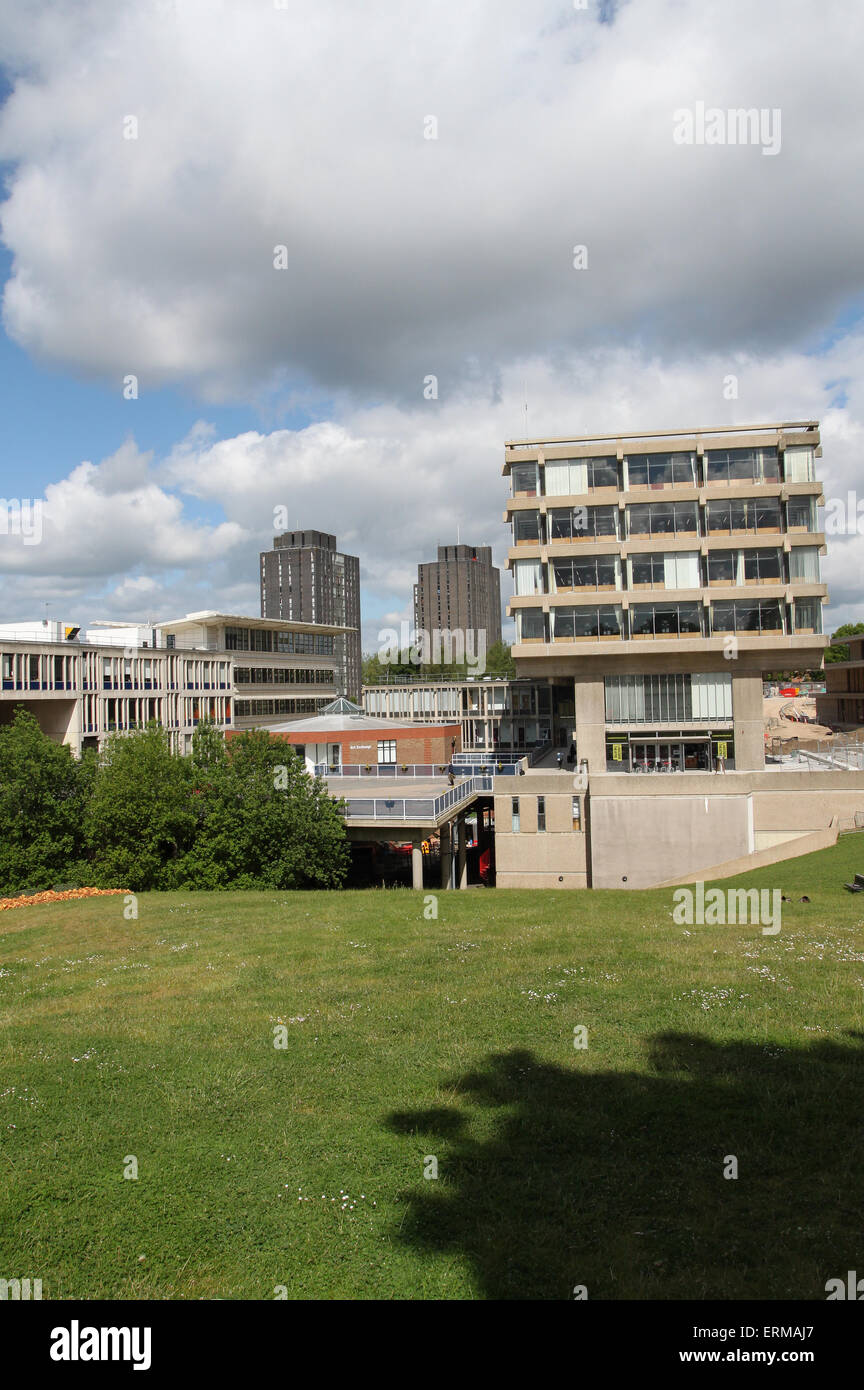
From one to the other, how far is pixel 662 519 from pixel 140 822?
1163 inches

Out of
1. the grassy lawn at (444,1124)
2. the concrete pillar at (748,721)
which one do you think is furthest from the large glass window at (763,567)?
the grassy lawn at (444,1124)

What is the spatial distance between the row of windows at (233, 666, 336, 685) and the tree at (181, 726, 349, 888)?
158 feet

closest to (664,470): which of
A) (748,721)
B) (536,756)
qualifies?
(748,721)

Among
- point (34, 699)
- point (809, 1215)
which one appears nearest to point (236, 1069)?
point (809, 1215)

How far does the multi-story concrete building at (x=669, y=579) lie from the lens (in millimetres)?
41969

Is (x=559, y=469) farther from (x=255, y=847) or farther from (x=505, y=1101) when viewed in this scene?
(x=505, y=1101)

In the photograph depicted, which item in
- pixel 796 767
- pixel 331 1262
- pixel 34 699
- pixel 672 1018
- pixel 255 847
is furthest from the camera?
pixel 34 699

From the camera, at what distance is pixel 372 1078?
33.0 feet

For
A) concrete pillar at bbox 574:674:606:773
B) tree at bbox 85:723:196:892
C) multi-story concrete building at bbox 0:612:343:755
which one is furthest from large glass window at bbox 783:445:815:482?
multi-story concrete building at bbox 0:612:343:755

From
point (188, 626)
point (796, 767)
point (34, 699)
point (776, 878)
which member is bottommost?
point (776, 878)

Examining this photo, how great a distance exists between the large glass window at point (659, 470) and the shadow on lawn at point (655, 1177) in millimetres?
36500

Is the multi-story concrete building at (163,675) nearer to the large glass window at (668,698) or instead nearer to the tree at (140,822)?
the tree at (140,822)

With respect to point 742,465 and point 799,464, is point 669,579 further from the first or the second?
point 799,464

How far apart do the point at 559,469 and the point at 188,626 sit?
50.1m
